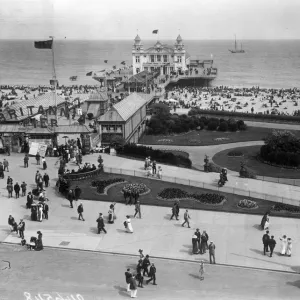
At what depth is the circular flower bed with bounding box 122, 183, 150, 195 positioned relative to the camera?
31.8 m

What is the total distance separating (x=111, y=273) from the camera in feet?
71.4

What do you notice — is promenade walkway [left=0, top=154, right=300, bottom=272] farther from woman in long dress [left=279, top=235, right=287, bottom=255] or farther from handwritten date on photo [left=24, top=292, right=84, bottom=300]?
handwritten date on photo [left=24, top=292, right=84, bottom=300]

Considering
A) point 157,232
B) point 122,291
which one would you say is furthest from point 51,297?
point 157,232

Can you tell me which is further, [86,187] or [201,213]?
[86,187]

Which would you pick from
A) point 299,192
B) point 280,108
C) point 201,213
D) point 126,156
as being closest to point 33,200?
point 201,213

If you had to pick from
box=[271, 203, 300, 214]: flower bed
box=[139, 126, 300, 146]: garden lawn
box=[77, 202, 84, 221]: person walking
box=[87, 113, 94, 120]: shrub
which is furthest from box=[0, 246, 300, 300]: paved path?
box=[87, 113, 94, 120]: shrub

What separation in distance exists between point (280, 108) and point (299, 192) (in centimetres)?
5793

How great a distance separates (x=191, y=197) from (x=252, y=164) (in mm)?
14338

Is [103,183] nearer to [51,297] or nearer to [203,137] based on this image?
[51,297]

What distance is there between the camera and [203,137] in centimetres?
5831

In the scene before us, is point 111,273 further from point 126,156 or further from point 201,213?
point 126,156

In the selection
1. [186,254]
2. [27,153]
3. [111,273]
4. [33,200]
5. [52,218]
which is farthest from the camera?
[27,153]

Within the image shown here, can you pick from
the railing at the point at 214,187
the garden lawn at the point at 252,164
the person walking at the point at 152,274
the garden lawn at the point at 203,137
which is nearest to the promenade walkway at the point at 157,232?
the person walking at the point at 152,274

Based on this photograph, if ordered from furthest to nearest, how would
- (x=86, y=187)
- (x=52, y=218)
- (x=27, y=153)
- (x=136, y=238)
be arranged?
(x=27, y=153) → (x=86, y=187) → (x=52, y=218) → (x=136, y=238)
